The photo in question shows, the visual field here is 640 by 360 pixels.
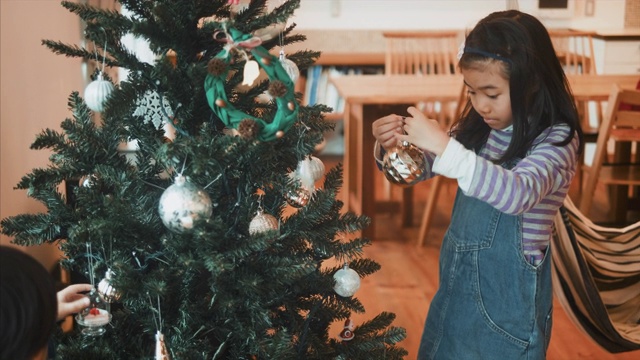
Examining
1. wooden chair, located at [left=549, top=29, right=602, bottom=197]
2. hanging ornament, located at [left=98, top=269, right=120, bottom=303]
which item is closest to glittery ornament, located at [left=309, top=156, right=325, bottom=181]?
hanging ornament, located at [left=98, top=269, right=120, bottom=303]

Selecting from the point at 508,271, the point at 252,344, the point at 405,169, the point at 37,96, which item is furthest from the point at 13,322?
the point at 37,96

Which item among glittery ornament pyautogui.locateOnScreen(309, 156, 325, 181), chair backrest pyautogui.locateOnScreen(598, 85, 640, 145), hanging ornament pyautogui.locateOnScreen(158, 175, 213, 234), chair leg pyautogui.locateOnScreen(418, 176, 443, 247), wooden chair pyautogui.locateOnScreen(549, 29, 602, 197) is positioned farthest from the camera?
wooden chair pyautogui.locateOnScreen(549, 29, 602, 197)

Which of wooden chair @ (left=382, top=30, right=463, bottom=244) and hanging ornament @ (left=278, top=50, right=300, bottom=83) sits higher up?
hanging ornament @ (left=278, top=50, right=300, bottom=83)

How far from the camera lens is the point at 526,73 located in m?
1.45

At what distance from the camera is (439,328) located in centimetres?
160

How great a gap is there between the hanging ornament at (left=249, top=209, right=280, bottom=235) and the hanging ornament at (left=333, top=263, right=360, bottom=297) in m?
0.18

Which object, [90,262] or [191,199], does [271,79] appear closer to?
[191,199]

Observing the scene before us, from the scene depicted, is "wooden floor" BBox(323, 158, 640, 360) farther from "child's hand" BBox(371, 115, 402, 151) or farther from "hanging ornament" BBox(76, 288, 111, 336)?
"hanging ornament" BBox(76, 288, 111, 336)

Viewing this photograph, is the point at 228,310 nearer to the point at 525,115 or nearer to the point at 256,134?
the point at 256,134

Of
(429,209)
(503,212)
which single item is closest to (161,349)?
(503,212)

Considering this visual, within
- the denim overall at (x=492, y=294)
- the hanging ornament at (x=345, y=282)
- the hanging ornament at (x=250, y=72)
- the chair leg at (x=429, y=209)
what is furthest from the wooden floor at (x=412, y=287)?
the hanging ornament at (x=250, y=72)

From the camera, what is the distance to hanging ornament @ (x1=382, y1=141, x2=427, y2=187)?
55.0 inches

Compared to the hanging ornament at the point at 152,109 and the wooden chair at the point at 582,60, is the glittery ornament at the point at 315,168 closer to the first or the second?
the hanging ornament at the point at 152,109

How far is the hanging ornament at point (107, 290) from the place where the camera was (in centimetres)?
110
